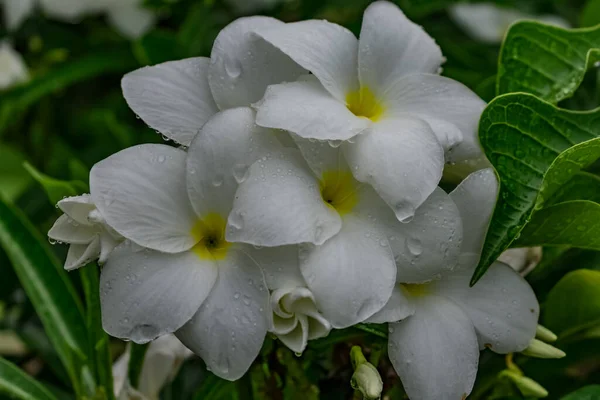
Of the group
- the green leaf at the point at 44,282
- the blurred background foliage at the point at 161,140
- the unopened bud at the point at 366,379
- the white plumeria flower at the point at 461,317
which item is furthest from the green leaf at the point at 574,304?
the green leaf at the point at 44,282

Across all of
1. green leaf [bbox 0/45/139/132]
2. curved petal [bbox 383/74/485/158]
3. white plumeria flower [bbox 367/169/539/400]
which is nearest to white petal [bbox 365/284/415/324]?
white plumeria flower [bbox 367/169/539/400]

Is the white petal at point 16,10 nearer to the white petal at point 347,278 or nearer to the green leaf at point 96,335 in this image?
the green leaf at point 96,335

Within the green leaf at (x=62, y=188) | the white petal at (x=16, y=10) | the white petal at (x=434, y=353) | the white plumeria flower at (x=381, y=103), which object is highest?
the white plumeria flower at (x=381, y=103)

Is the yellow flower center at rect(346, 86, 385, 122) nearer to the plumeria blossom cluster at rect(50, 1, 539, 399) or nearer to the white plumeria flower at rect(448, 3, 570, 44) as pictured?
the plumeria blossom cluster at rect(50, 1, 539, 399)

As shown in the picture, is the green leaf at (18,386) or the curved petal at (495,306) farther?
the green leaf at (18,386)

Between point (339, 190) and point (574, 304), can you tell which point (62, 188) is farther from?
point (574, 304)

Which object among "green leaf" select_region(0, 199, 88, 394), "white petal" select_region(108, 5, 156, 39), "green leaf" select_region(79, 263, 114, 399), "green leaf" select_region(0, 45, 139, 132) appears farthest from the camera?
"white petal" select_region(108, 5, 156, 39)

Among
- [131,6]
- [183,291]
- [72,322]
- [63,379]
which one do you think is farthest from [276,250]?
[131,6]

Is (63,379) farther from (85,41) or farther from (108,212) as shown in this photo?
(85,41)
